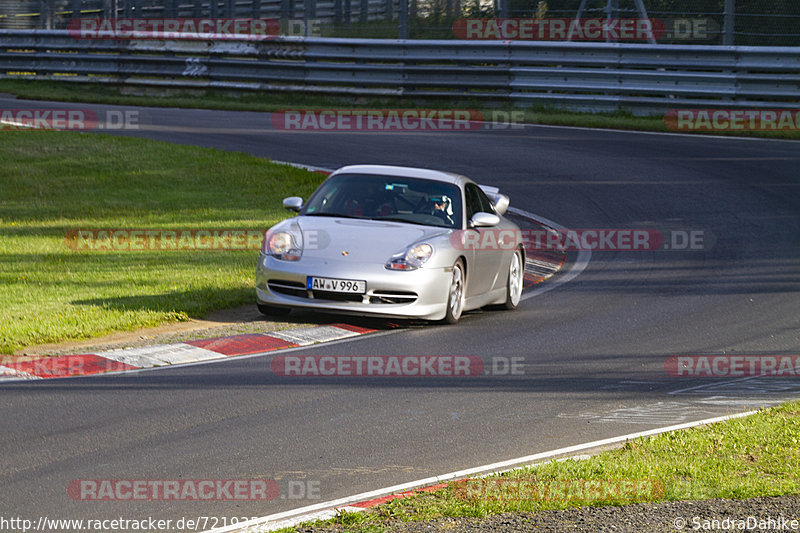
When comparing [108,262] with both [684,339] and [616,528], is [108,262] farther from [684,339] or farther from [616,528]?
[616,528]

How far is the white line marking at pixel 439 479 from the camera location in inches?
217

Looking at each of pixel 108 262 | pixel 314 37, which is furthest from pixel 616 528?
pixel 314 37

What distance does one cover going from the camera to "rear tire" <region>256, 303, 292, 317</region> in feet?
36.1

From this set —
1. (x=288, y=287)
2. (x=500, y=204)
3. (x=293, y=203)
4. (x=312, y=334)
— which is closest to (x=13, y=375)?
(x=312, y=334)

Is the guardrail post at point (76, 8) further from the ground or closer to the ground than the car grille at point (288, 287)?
further from the ground

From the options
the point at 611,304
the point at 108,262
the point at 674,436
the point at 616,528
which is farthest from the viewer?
the point at 108,262

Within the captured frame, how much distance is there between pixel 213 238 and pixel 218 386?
6803mm

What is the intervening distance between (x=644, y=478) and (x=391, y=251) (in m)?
5.01

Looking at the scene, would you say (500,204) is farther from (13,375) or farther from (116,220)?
(13,375)

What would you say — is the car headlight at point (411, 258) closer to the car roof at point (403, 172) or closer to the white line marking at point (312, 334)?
the white line marking at point (312, 334)

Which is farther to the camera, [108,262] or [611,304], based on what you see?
[108,262]

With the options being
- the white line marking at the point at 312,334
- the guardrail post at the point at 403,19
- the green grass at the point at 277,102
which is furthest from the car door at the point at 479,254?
the guardrail post at the point at 403,19

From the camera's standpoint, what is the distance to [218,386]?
843 centimetres

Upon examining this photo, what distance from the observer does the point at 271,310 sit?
11062 mm
